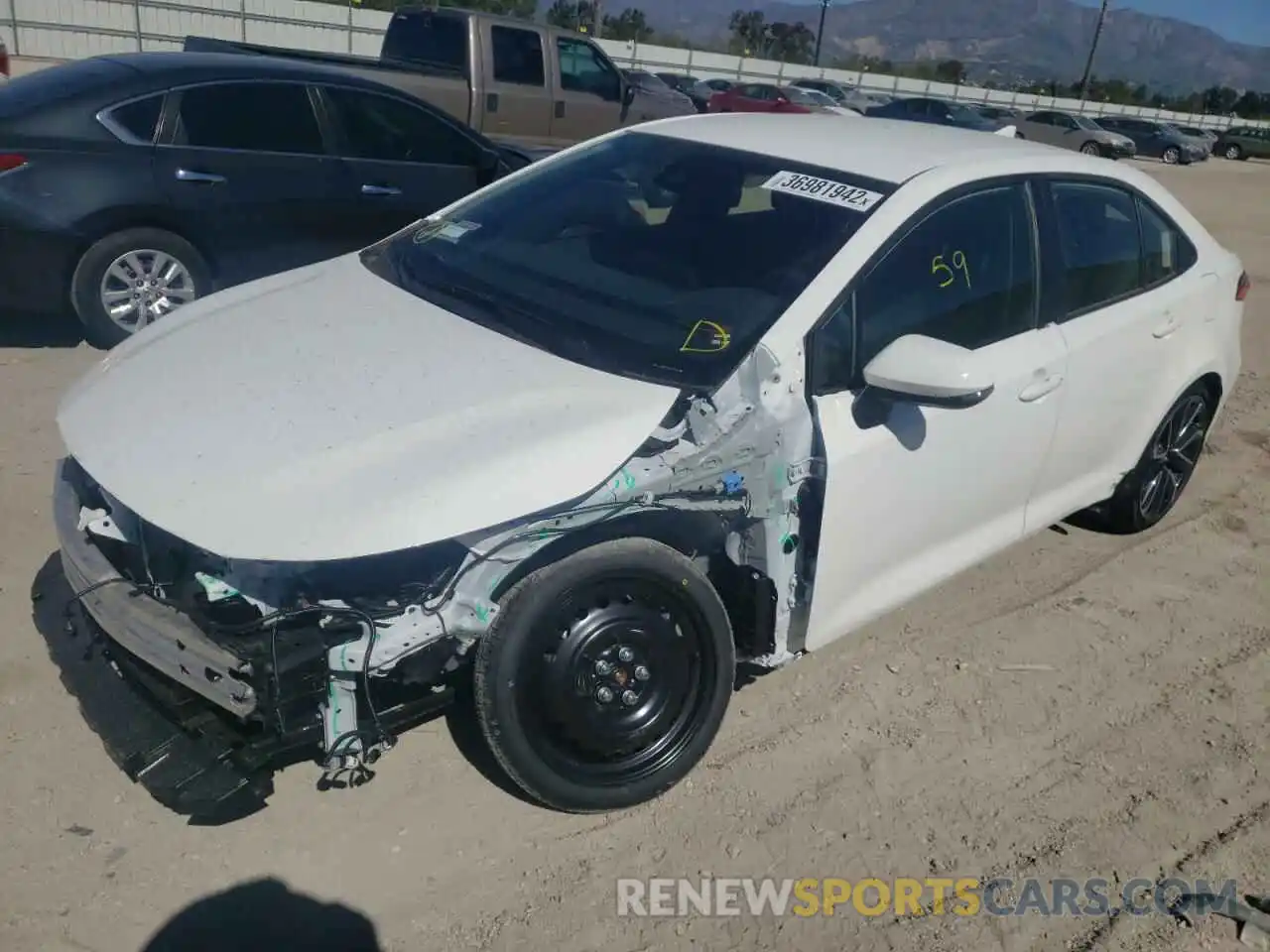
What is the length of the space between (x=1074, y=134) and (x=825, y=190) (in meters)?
31.7

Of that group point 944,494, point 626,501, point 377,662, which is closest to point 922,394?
point 944,494

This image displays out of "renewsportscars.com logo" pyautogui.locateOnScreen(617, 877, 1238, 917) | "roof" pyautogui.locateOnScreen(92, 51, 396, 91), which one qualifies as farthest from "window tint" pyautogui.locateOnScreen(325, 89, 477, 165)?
"renewsportscars.com logo" pyautogui.locateOnScreen(617, 877, 1238, 917)

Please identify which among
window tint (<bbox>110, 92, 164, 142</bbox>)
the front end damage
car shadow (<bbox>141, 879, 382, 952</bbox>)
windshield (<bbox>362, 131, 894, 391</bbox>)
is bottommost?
car shadow (<bbox>141, 879, 382, 952</bbox>)

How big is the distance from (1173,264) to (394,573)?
3.45 meters

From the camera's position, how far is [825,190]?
3.41 m

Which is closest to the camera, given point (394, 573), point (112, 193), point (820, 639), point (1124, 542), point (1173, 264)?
point (394, 573)

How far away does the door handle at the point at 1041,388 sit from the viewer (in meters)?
3.60

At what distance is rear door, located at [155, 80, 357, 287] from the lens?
6.19 meters

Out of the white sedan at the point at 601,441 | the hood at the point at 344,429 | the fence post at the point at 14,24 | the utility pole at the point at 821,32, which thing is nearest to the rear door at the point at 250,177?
the white sedan at the point at 601,441

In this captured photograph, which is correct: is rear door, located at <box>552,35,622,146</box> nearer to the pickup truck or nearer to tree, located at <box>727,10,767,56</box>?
the pickup truck

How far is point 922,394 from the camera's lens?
2955 millimetres

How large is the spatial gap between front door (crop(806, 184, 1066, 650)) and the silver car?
1166 inches

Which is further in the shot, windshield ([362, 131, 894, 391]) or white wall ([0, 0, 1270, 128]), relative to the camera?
white wall ([0, 0, 1270, 128])

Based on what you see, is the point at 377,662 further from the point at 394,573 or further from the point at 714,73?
the point at 714,73
